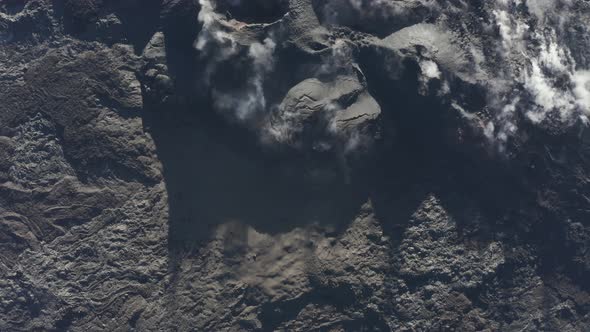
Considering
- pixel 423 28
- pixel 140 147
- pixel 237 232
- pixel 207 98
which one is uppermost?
pixel 423 28

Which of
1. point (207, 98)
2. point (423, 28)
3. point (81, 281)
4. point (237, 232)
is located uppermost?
point (423, 28)

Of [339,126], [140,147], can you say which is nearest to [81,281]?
[140,147]

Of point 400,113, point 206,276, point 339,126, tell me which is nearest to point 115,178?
point 206,276

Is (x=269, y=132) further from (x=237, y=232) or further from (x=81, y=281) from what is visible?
(x=81, y=281)

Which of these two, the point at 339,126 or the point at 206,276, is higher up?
the point at 339,126

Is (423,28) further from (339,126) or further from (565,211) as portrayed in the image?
(565,211)

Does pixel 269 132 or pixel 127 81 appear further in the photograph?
pixel 127 81
